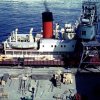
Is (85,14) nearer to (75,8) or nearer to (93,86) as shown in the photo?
(93,86)

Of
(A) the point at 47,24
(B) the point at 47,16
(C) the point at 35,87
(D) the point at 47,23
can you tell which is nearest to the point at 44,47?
(A) the point at 47,24

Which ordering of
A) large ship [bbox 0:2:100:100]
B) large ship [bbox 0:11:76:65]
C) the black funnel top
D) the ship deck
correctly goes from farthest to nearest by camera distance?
1. the black funnel top
2. large ship [bbox 0:11:76:65]
3. large ship [bbox 0:2:100:100]
4. the ship deck

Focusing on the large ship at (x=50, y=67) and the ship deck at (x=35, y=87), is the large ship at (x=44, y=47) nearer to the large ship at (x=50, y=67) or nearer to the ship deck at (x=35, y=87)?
the large ship at (x=50, y=67)

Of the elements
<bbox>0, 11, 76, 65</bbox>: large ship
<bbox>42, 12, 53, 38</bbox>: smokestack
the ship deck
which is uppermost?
<bbox>42, 12, 53, 38</bbox>: smokestack

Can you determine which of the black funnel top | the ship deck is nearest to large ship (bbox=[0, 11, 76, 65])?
the black funnel top

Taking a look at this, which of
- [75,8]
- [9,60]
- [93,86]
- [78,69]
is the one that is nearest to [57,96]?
[93,86]

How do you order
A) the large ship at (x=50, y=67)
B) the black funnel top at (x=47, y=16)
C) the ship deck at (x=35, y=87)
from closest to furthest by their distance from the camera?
the ship deck at (x=35, y=87)
the large ship at (x=50, y=67)
the black funnel top at (x=47, y=16)

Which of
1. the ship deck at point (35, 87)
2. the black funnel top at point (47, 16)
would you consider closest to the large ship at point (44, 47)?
the black funnel top at point (47, 16)

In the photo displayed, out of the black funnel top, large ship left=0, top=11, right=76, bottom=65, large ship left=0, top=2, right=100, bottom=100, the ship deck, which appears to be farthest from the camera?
the black funnel top

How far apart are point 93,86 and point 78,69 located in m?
6.41

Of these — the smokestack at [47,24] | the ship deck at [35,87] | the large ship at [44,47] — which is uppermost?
the smokestack at [47,24]

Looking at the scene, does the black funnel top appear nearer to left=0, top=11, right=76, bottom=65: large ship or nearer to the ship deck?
left=0, top=11, right=76, bottom=65: large ship

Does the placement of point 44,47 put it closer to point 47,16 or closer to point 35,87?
point 47,16

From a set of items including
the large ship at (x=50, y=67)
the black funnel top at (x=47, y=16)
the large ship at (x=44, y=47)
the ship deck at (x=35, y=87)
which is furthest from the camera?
the black funnel top at (x=47, y=16)
